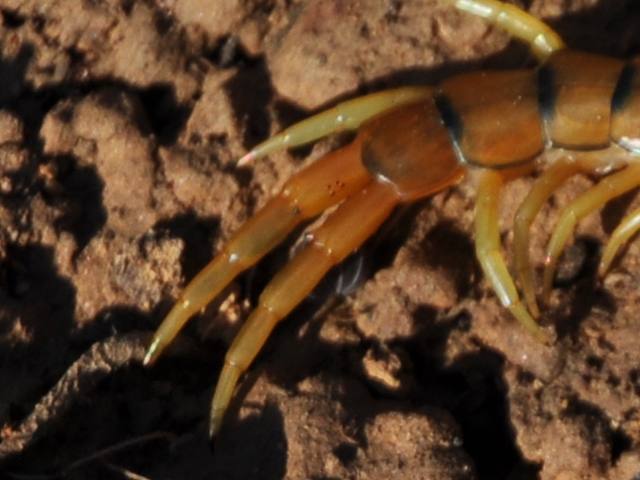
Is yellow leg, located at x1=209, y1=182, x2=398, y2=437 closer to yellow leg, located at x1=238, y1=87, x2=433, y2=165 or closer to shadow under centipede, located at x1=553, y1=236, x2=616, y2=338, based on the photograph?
yellow leg, located at x1=238, y1=87, x2=433, y2=165

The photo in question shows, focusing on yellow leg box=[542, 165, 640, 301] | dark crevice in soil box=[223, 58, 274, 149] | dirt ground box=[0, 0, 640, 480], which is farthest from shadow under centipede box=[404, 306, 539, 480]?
dark crevice in soil box=[223, 58, 274, 149]

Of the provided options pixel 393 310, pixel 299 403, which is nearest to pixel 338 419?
pixel 299 403

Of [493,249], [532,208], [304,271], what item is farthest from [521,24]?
[304,271]

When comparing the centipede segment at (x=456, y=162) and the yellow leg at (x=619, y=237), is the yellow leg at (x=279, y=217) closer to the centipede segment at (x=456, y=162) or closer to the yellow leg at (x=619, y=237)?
the centipede segment at (x=456, y=162)

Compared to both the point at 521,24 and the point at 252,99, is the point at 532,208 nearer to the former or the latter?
the point at 521,24

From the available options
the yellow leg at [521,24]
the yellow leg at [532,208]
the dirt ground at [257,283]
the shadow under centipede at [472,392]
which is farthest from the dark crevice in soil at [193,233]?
the yellow leg at [521,24]
